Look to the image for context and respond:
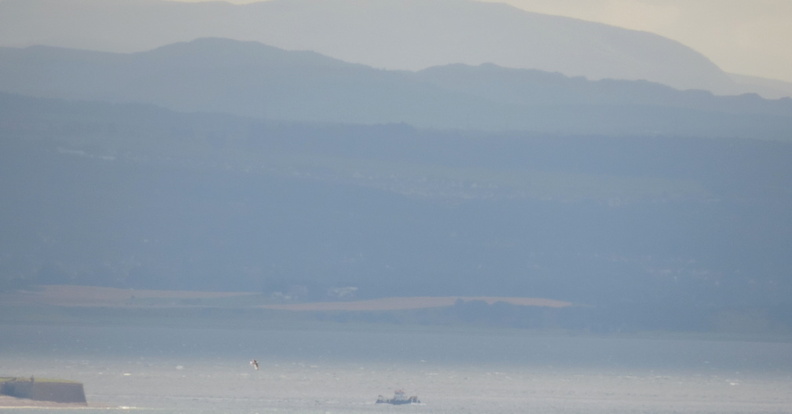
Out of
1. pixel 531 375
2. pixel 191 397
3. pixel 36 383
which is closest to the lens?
pixel 36 383

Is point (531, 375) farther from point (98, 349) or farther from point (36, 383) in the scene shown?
point (36, 383)

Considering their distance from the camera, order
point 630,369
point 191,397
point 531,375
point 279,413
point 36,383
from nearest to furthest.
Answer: point 36,383 → point 279,413 → point 191,397 → point 531,375 → point 630,369

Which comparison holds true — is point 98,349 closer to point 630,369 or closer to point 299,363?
point 299,363

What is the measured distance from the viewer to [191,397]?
9638 centimetres

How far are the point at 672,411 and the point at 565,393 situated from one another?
18.9 metres

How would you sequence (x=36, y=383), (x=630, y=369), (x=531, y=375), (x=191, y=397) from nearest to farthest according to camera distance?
(x=36, y=383) < (x=191, y=397) < (x=531, y=375) < (x=630, y=369)

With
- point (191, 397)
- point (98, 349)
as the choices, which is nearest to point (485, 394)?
point (191, 397)

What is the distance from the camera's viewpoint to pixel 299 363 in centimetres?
16288

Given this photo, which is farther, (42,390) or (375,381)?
(375,381)

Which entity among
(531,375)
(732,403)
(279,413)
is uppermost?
(531,375)

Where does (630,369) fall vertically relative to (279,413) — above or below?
above

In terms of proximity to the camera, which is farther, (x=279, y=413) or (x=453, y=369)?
(x=453, y=369)

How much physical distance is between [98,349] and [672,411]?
325 feet

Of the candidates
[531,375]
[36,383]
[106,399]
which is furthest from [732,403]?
[36,383]
